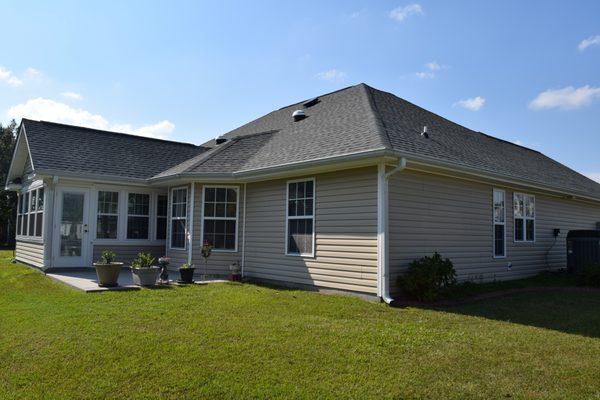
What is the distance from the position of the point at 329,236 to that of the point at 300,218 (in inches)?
37.7

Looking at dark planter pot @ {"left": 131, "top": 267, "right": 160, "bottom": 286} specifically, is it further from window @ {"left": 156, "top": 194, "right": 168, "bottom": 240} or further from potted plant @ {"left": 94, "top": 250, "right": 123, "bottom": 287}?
window @ {"left": 156, "top": 194, "right": 168, "bottom": 240}

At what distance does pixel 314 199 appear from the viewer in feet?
32.0

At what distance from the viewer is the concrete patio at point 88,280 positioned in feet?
29.6

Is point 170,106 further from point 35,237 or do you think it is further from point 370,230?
point 370,230

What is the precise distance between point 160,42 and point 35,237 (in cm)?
656

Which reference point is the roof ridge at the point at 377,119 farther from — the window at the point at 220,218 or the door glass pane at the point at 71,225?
the door glass pane at the point at 71,225

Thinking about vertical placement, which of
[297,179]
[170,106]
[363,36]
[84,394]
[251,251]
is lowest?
[84,394]

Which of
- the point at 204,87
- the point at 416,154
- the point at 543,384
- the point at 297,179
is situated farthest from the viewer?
the point at 204,87

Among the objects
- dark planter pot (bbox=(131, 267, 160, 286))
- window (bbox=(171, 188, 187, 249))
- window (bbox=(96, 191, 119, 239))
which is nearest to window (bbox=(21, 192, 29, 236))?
window (bbox=(96, 191, 119, 239))

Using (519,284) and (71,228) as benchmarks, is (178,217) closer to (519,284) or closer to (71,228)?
(71,228)

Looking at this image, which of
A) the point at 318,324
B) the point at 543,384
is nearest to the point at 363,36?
the point at 318,324

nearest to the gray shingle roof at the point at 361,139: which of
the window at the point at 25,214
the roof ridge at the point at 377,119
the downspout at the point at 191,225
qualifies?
the roof ridge at the point at 377,119

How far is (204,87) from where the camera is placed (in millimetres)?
12727

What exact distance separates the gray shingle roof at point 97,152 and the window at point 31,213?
122 centimetres
